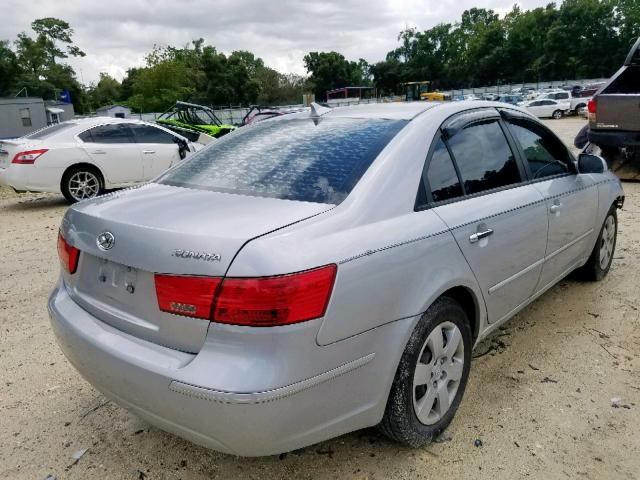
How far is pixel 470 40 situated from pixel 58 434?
380 ft

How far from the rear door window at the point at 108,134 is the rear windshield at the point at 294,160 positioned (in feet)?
21.8

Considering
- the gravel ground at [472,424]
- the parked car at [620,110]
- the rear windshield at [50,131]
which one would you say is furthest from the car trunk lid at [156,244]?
the parked car at [620,110]

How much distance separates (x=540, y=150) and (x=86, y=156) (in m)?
7.58

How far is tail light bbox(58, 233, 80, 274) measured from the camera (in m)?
2.33

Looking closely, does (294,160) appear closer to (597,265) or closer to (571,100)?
(597,265)

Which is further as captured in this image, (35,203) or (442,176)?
(35,203)

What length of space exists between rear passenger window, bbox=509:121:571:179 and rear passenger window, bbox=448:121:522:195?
217 mm

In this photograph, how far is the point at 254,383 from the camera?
5.68ft

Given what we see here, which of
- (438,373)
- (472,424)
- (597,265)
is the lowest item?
(472,424)

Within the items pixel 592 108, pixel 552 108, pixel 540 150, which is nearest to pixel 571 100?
pixel 552 108

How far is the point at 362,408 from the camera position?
2.04m

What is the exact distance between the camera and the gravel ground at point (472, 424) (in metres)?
2.36

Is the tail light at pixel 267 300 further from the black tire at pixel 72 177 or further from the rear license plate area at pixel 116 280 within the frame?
the black tire at pixel 72 177

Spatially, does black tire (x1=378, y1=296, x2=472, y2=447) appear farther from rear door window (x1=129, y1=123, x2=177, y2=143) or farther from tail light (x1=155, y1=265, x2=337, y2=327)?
rear door window (x1=129, y1=123, x2=177, y2=143)
